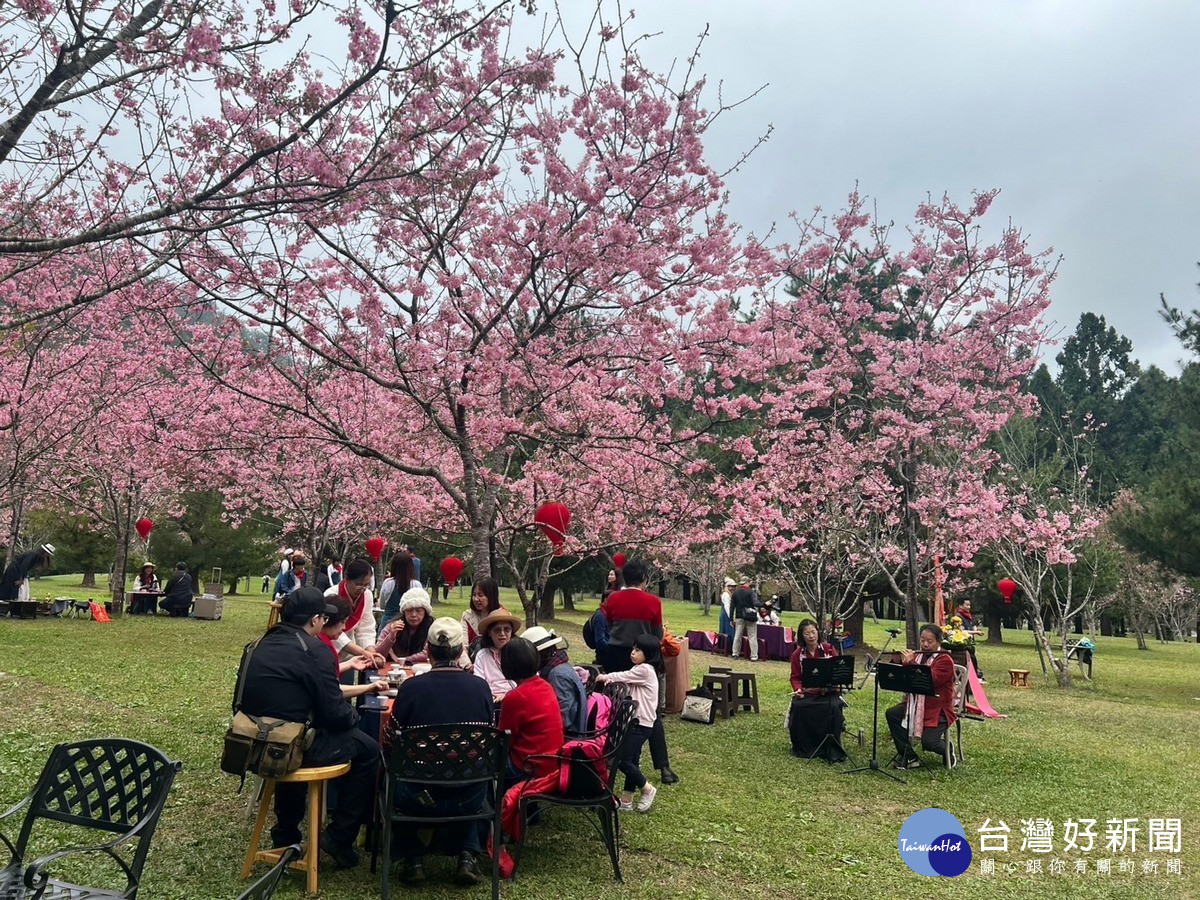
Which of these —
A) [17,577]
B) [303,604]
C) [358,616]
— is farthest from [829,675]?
[17,577]

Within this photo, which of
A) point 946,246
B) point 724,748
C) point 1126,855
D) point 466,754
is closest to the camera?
point 466,754

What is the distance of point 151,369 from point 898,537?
17.6 metres

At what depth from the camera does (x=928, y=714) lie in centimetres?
764

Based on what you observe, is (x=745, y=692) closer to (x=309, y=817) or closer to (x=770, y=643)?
(x=309, y=817)

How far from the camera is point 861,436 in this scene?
1664 centimetres

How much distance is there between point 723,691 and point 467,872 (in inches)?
247

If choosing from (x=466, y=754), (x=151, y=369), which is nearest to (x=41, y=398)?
(x=151, y=369)

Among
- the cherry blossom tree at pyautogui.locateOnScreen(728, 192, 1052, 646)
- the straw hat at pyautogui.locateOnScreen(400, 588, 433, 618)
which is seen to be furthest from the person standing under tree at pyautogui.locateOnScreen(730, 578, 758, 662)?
the straw hat at pyautogui.locateOnScreen(400, 588, 433, 618)

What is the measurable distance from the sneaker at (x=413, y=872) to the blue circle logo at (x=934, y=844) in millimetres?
2898

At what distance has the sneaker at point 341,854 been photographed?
4.35m

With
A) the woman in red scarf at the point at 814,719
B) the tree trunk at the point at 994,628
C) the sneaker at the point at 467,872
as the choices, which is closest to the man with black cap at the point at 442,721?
the sneaker at the point at 467,872

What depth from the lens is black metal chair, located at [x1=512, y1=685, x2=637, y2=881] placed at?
4.40 meters

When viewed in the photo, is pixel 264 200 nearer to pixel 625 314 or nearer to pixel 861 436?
pixel 625 314

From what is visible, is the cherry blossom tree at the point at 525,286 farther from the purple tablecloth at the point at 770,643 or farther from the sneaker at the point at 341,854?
the purple tablecloth at the point at 770,643
